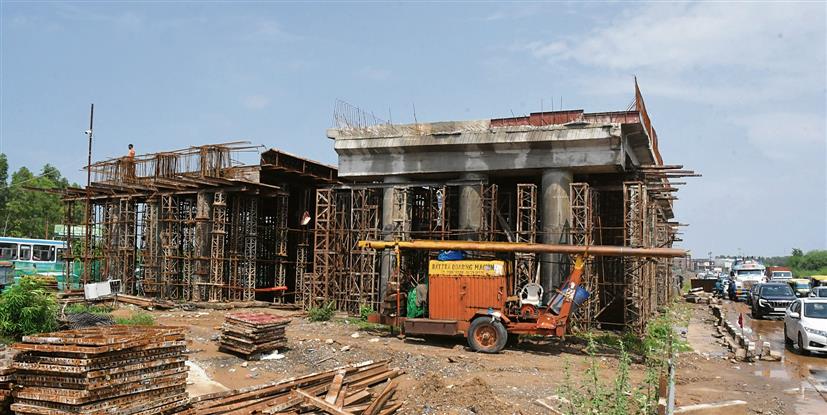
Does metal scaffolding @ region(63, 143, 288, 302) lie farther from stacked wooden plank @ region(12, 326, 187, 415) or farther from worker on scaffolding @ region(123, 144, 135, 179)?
stacked wooden plank @ region(12, 326, 187, 415)

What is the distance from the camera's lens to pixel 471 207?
25.0 m

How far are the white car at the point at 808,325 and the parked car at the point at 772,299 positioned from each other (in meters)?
11.2

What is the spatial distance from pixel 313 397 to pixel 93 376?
11.4 feet

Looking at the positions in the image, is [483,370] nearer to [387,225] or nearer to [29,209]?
[387,225]

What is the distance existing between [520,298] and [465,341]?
94.5 inches

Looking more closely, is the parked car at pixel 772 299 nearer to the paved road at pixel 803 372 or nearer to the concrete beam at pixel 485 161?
the paved road at pixel 803 372

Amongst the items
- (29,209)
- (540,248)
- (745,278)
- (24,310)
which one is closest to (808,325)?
(540,248)

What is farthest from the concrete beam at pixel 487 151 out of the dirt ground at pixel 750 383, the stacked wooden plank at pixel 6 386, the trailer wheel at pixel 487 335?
the stacked wooden plank at pixel 6 386

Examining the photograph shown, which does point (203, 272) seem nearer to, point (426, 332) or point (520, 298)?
point (426, 332)

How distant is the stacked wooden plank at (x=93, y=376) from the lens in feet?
31.3

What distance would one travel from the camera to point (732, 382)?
1495 centimetres

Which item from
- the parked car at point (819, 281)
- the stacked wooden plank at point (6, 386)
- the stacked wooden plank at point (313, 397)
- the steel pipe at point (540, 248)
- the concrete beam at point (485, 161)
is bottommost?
the stacked wooden plank at point (313, 397)

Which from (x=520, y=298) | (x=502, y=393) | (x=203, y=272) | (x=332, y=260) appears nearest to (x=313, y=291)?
(x=332, y=260)

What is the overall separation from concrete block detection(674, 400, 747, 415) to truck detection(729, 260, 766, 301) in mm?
38716
